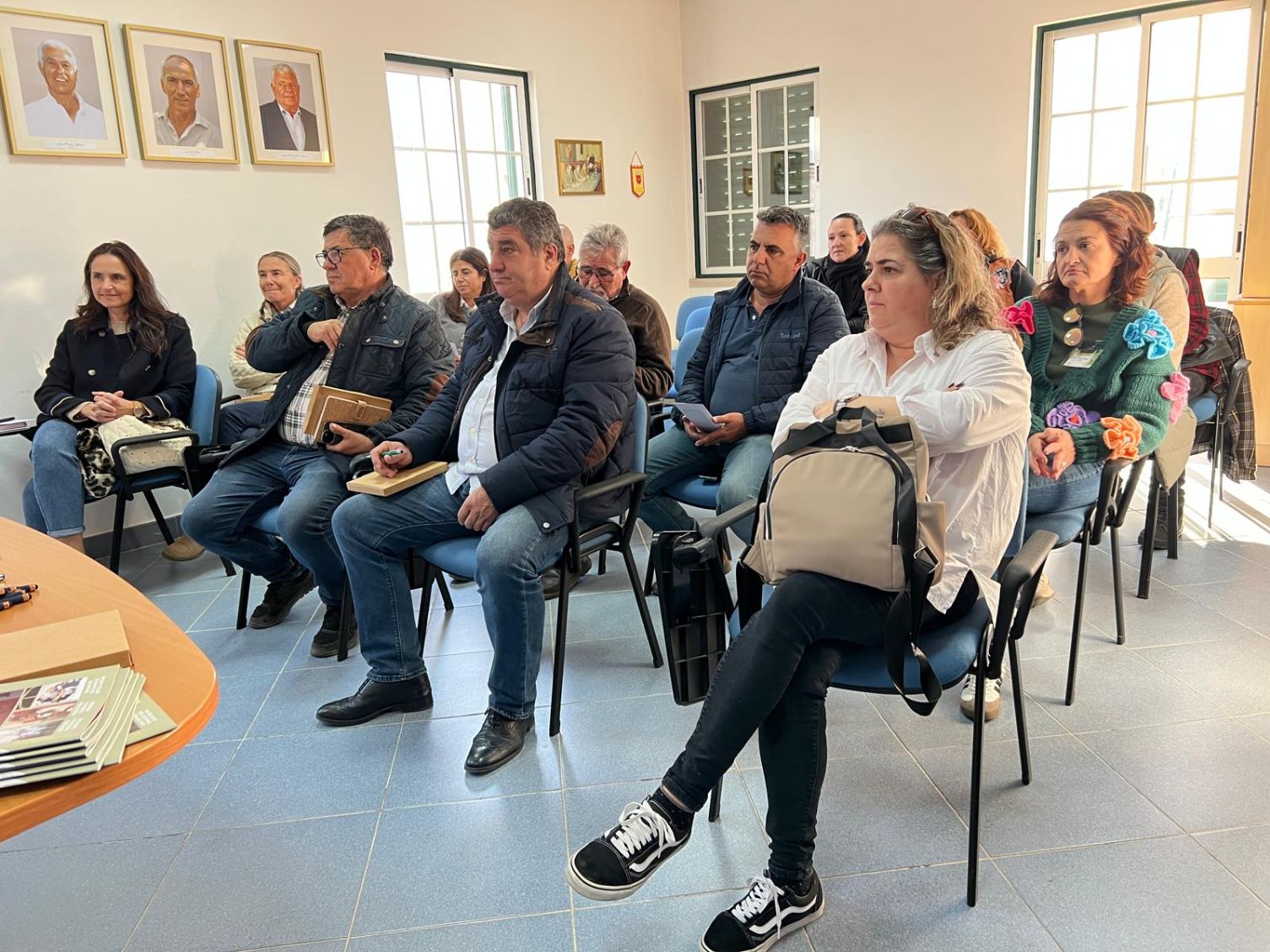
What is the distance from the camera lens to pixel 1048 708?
2.20 metres

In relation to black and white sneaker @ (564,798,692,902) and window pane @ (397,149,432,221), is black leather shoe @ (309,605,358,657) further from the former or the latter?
window pane @ (397,149,432,221)

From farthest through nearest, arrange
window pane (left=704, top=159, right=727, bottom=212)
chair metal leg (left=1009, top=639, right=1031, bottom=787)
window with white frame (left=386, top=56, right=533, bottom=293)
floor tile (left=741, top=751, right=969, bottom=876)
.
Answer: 1. window pane (left=704, top=159, right=727, bottom=212)
2. window with white frame (left=386, top=56, right=533, bottom=293)
3. chair metal leg (left=1009, top=639, right=1031, bottom=787)
4. floor tile (left=741, top=751, right=969, bottom=876)

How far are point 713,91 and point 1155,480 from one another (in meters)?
4.63

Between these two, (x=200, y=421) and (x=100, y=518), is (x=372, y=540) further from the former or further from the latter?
(x=100, y=518)

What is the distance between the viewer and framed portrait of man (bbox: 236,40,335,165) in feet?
13.8

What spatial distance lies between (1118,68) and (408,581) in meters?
4.94

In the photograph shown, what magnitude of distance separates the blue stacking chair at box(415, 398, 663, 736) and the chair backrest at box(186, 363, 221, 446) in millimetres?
1633

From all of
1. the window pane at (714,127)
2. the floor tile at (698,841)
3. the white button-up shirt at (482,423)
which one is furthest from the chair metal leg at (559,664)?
the window pane at (714,127)

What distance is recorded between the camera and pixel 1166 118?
484 centimetres

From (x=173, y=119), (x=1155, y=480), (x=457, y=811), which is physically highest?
(x=173, y=119)

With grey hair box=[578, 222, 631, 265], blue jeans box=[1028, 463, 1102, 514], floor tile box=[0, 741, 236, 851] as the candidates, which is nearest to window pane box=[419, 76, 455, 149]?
grey hair box=[578, 222, 631, 265]

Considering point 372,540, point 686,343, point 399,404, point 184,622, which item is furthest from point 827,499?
point 184,622

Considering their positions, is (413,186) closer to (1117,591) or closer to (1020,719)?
(1117,591)

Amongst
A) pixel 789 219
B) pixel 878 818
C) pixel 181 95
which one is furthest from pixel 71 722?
pixel 181 95
